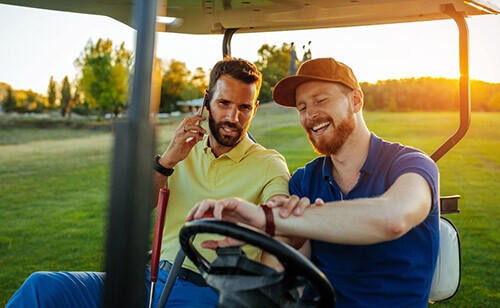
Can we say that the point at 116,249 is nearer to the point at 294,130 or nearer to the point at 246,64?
the point at 246,64

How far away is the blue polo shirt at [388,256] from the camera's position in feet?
6.68

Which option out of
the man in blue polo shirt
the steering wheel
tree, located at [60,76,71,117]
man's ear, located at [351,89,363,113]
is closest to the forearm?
the man in blue polo shirt

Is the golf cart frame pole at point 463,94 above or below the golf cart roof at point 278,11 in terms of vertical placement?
below

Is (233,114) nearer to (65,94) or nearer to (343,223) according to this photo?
(343,223)

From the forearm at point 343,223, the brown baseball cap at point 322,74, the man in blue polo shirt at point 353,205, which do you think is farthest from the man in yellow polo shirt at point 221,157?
the forearm at point 343,223

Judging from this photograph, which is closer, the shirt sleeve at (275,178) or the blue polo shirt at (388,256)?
the blue polo shirt at (388,256)

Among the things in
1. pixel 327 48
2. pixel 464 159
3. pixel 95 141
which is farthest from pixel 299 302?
pixel 95 141

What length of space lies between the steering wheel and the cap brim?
0.98 meters

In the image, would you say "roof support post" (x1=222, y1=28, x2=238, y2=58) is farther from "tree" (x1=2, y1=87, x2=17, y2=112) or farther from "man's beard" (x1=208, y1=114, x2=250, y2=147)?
"tree" (x1=2, y1=87, x2=17, y2=112)

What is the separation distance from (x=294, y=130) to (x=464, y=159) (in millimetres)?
4720

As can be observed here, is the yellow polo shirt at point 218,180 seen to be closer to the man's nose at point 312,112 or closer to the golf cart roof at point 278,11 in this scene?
the man's nose at point 312,112

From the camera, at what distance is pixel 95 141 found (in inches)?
748

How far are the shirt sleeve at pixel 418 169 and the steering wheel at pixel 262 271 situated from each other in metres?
0.64

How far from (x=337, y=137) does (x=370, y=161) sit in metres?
0.16
